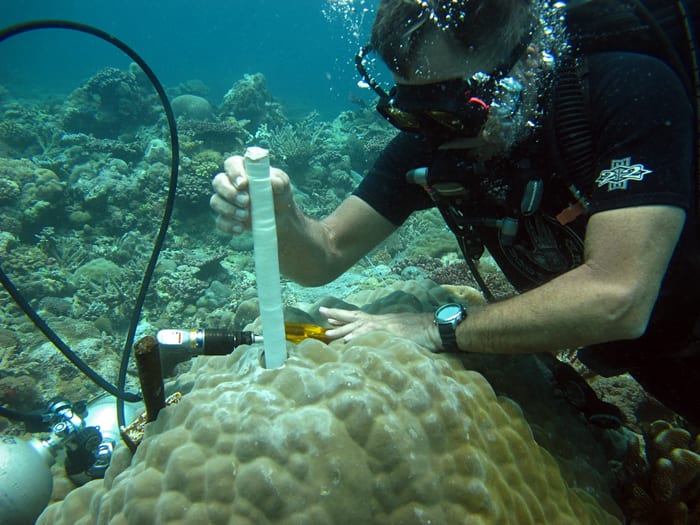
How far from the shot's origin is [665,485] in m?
1.85

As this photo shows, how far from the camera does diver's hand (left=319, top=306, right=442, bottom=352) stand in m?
1.72

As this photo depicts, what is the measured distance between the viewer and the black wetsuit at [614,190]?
1470 mm

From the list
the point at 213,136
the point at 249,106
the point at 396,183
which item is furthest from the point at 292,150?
the point at 396,183

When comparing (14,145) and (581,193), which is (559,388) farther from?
(14,145)

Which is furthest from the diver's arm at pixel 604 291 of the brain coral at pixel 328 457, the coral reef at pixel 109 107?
the coral reef at pixel 109 107

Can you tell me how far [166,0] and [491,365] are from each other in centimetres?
11984

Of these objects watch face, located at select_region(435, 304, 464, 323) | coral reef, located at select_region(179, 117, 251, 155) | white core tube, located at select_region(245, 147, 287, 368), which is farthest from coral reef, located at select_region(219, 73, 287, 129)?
white core tube, located at select_region(245, 147, 287, 368)

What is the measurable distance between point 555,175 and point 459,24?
824mm

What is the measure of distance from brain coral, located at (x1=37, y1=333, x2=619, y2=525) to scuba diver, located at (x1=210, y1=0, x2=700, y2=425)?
0.37 m

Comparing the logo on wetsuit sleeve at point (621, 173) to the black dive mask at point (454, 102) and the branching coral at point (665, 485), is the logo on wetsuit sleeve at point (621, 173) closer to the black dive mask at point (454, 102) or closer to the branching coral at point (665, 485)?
→ the black dive mask at point (454, 102)

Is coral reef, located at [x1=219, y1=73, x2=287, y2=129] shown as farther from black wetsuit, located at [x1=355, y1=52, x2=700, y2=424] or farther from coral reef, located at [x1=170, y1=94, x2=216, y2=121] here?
black wetsuit, located at [x1=355, y1=52, x2=700, y2=424]

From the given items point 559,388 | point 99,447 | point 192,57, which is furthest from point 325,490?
point 192,57

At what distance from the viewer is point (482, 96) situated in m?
1.77

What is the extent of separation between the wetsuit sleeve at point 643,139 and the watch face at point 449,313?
67cm
